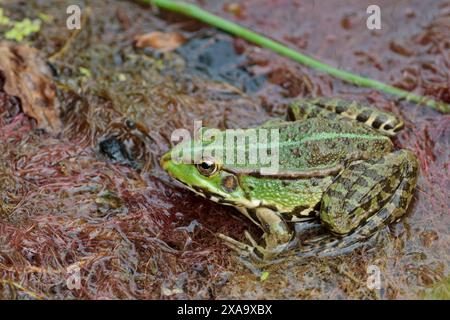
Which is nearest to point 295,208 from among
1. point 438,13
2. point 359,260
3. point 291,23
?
point 359,260

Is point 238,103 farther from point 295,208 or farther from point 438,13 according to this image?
point 438,13

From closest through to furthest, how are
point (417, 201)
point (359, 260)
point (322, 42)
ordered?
point (359, 260) → point (417, 201) → point (322, 42)

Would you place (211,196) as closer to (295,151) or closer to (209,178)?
(209,178)

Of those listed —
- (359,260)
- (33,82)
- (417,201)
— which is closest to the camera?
(359,260)

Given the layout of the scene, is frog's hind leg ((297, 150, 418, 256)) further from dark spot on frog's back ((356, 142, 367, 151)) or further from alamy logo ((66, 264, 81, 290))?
alamy logo ((66, 264, 81, 290))

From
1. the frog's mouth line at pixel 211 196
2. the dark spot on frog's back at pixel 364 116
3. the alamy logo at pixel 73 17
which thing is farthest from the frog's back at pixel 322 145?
the alamy logo at pixel 73 17

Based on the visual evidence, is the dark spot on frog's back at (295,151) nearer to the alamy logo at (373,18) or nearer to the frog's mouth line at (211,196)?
the frog's mouth line at (211,196)

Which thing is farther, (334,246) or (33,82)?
(33,82)
